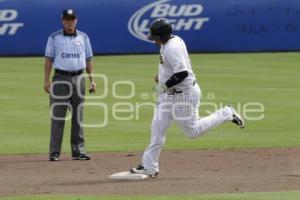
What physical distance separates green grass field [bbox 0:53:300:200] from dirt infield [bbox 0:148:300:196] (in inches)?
23.9

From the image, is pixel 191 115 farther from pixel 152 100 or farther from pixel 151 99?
pixel 151 99

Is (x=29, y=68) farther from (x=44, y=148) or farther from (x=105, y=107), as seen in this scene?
(x=44, y=148)

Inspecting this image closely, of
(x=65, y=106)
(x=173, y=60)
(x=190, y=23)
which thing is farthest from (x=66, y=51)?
(x=190, y=23)

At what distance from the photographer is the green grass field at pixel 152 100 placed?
47.2 ft

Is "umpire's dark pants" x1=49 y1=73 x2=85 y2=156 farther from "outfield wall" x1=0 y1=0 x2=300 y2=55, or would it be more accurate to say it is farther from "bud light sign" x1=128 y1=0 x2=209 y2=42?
"bud light sign" x1=128 y1=0 x2=209 y2=42

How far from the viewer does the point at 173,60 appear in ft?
34.6

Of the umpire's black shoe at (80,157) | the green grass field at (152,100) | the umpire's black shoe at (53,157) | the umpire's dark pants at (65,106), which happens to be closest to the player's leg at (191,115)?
the green grass field at (152,100)

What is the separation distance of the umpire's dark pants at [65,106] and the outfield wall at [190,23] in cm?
2124

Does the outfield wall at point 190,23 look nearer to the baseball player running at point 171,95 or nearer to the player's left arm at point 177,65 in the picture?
the baseball player running at point 171,95

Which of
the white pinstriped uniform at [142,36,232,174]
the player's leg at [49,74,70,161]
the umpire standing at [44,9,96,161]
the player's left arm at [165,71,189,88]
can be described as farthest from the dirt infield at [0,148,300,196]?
the player's left arm at [165,71,189,88]

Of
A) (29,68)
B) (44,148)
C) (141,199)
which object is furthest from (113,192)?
(29,68)

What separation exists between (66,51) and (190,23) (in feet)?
72.9

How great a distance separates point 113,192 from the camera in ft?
32.4

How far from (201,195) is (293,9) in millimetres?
25903
